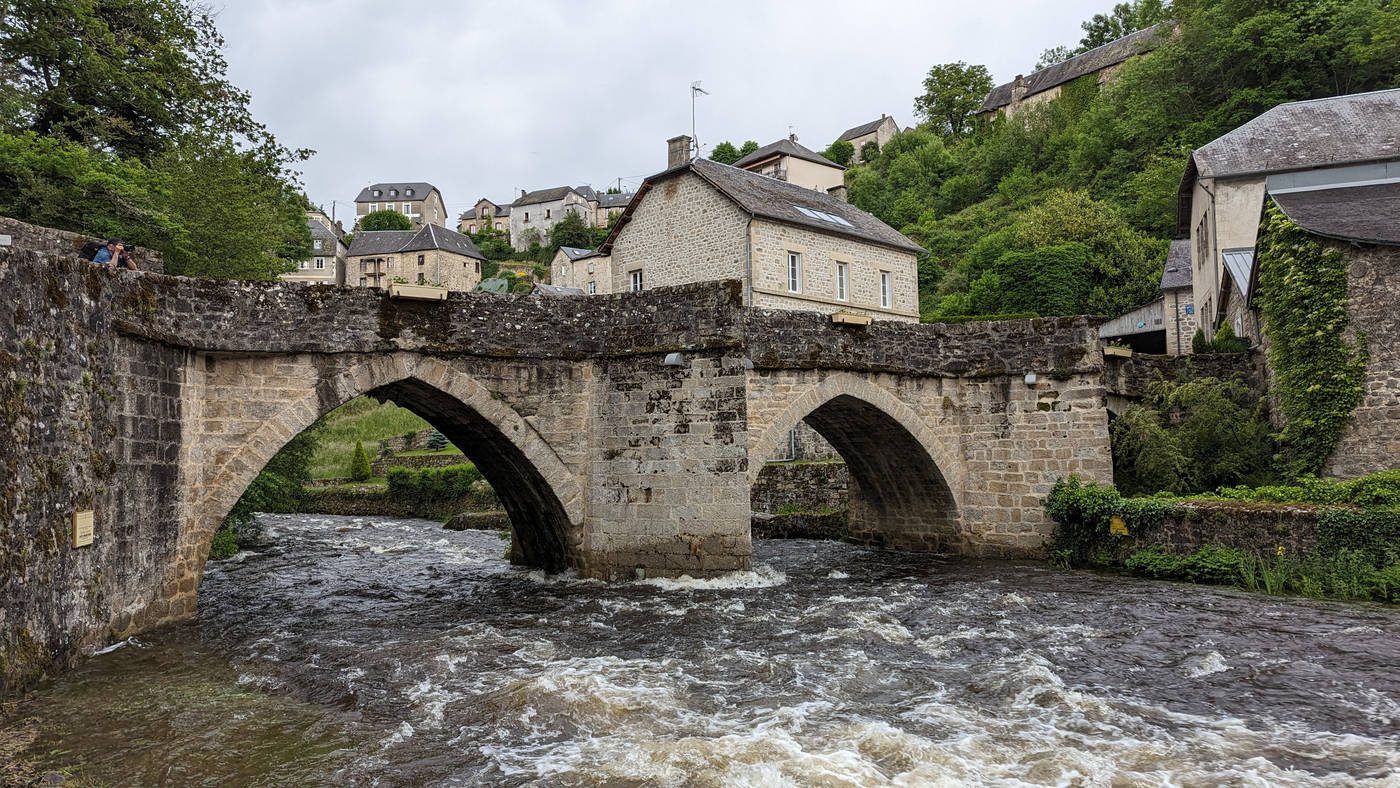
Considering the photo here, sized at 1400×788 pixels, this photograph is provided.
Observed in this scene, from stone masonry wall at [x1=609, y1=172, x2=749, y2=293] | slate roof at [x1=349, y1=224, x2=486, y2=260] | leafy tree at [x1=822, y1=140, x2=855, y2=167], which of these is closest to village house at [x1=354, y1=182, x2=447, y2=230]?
slate roof at [x1=349, y1=224, x2=486, y2=260]

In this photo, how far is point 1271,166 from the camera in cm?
1839

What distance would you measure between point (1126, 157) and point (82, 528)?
3965 centimetres

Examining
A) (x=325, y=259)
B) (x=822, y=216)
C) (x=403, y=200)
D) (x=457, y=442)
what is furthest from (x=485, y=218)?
(x=457, y=442)

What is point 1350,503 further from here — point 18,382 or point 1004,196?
point 1004,196

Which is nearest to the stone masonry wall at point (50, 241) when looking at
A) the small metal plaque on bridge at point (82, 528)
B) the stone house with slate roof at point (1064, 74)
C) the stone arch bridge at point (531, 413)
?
the stone arch bridge at point (531, 413)

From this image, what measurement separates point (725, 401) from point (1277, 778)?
7.06 metres

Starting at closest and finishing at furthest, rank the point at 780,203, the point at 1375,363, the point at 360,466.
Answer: the point at 1375,363 → the point at 780,203 → the point at 360,466

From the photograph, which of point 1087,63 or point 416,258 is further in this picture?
point 416,258

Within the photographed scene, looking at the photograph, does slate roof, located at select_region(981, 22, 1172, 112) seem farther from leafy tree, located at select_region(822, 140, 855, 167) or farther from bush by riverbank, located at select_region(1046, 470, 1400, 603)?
bush by riverbank, located at select_region(1046, 470, 1400, 603)

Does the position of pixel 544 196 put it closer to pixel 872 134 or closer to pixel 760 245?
pixel 872 134

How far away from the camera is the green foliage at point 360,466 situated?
3141 centimetres

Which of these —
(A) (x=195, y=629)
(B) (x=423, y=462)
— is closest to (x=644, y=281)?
(B) (x=423, y=462)

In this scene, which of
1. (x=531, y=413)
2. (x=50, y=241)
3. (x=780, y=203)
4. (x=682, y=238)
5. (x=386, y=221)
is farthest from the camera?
(x=386, y=221)

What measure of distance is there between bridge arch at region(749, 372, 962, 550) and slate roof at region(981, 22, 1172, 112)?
37.0 m
